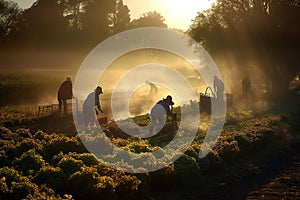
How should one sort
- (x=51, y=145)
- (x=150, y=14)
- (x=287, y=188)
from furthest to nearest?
(x=150, y=14) < (x=51, y=145) < (x=287, y=188)

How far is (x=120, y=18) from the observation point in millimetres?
86562

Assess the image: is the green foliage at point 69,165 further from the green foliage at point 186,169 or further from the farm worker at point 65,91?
the farm worker at point 65,91

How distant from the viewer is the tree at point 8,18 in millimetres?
58344

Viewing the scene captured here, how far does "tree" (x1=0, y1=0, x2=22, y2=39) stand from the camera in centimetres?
5834

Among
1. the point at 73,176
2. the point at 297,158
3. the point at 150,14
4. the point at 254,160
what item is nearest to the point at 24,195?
the point at 73,176

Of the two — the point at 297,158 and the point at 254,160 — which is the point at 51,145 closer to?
the point at 254,160

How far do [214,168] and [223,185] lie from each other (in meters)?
1.37

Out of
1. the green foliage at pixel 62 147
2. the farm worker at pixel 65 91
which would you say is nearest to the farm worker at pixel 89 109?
the farm worker at pixel 65 91

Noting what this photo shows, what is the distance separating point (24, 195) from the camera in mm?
9203

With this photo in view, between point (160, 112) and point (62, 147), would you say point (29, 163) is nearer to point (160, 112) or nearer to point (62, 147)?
point (62, 147)

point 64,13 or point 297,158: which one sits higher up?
point 64,13

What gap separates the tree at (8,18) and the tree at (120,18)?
2492 cm

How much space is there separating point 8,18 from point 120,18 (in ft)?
102

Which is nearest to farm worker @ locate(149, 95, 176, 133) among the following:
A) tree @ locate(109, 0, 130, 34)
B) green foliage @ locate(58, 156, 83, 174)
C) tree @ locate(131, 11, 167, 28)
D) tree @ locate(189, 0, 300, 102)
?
green foliage @ locate(58, 156, 83, 174)
